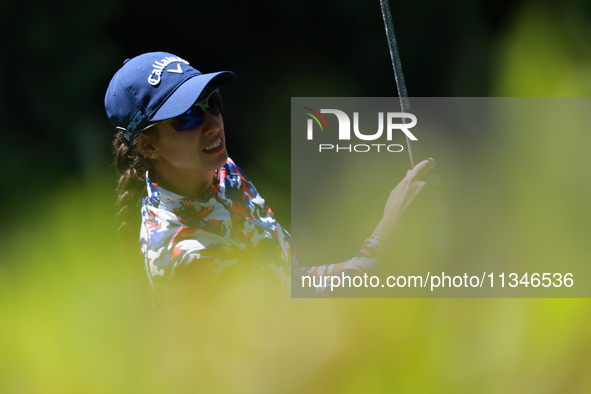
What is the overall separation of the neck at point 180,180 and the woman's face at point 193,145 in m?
0.01

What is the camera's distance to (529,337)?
1.19ft

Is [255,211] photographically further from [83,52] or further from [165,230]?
[83,52]

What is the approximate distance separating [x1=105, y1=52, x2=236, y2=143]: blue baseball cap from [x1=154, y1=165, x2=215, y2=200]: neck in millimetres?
68

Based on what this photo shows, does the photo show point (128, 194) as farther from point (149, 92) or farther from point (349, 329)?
point (349, 329)

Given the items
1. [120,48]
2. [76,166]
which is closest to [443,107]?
[120,48]

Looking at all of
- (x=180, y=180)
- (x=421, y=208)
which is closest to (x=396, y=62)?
(x=421, y=208)

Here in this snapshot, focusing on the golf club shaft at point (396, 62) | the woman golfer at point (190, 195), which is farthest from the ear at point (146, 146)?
the golf club shaft at point (396, 62)

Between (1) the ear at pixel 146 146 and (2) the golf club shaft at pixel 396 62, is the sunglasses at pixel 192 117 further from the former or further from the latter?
(2) the golf club shaft at pixel 396 62

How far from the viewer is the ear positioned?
0.72 meters

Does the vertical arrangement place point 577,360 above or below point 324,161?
below

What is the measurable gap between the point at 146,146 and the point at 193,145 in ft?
0.23

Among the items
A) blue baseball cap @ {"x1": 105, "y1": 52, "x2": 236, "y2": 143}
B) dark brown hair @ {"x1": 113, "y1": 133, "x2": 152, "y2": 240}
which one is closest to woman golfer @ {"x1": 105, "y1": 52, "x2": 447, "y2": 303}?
blue baseball cap @ {"x1": 105, "y1": 52, "x2": 236, "y2": 143}

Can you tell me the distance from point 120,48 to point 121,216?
82cm

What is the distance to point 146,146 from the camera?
2.38 feet
